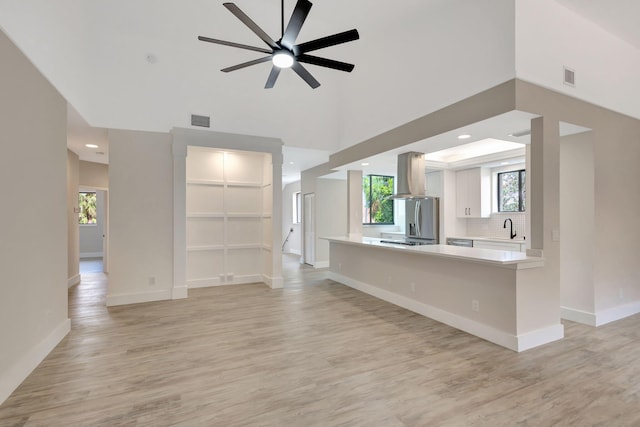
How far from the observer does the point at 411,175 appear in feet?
16.3

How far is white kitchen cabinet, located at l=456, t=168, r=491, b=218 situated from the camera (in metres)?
6.32

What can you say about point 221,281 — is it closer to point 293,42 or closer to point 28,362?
point 28,362

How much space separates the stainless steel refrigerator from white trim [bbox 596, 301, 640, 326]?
3.08 m

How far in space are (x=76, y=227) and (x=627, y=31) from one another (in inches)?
381

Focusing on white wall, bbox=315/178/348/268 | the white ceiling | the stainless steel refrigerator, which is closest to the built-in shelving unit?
the white ceiling

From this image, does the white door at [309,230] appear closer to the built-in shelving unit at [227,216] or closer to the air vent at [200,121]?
the built-in shelving unit at [227,216]

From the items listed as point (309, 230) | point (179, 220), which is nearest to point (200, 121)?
point (179, 220)

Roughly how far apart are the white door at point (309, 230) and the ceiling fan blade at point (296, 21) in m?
5.52

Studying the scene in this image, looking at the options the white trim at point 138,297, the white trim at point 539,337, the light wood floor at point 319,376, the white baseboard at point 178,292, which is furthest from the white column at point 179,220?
the white trim at point 539,337

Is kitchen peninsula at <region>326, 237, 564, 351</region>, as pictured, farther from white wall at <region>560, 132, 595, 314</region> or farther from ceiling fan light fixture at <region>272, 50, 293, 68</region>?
ceiling fan light fixture at <region>272, 50, 293, 68</region>

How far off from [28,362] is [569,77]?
6.12 metres

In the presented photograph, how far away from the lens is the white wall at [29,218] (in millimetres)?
2320

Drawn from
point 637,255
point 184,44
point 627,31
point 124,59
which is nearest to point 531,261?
point 637,255

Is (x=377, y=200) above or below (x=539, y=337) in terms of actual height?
above
